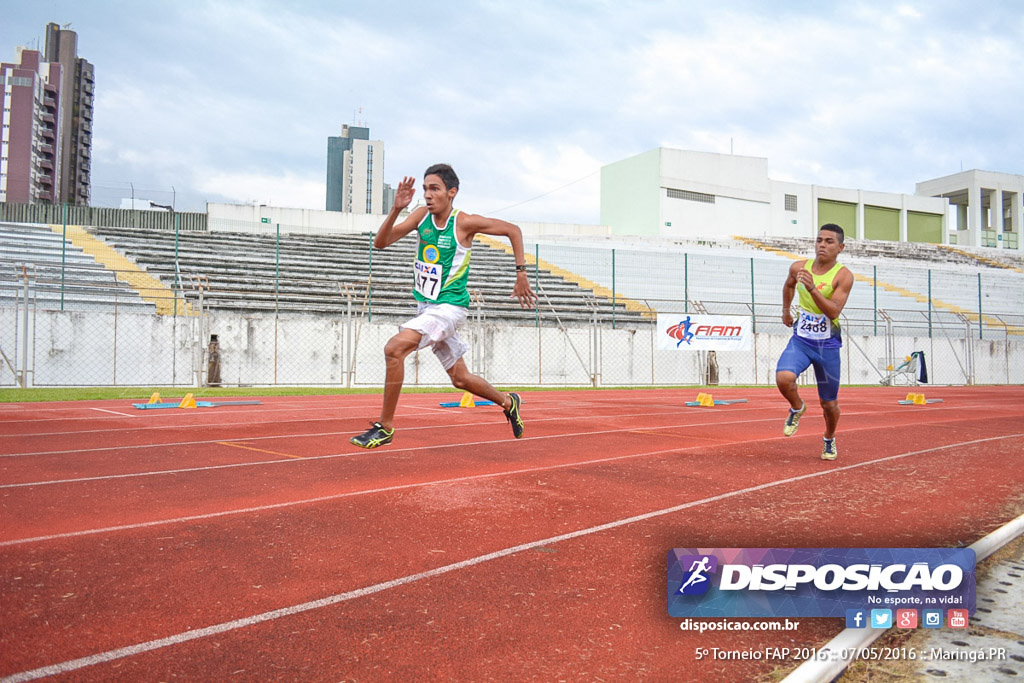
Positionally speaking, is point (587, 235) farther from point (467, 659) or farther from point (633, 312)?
point (467, 659)

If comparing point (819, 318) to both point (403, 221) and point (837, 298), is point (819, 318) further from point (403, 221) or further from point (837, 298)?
point (403, 221)

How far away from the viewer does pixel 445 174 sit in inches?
208

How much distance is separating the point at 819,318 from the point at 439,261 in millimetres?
3525

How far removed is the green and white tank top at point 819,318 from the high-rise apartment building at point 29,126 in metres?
70.1

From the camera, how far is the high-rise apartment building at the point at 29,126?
6444cm

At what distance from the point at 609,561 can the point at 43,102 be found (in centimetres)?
8174

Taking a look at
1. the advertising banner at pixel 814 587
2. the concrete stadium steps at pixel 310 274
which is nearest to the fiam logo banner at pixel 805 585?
the advertising banner at pixel 814 587

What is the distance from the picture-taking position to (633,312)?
23.6m

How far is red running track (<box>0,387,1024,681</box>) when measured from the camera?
239cm

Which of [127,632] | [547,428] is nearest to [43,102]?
[547,428]

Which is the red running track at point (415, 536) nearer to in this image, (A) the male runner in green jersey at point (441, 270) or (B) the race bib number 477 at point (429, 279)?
(A) the male runner in green jersey at point (441, 270)

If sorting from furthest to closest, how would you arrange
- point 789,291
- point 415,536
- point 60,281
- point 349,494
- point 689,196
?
1. point 689,196
2. point 60,281
3. point 789,291
4. point 349,494
5. point 415,536

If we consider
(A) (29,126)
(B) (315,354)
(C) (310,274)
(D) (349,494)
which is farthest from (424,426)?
(A) (29,126)

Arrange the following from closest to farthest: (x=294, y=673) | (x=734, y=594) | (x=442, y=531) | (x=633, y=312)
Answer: (x=294, y=673), (x=734, y=594), (x=442, y=531), (x=633, y=312)
